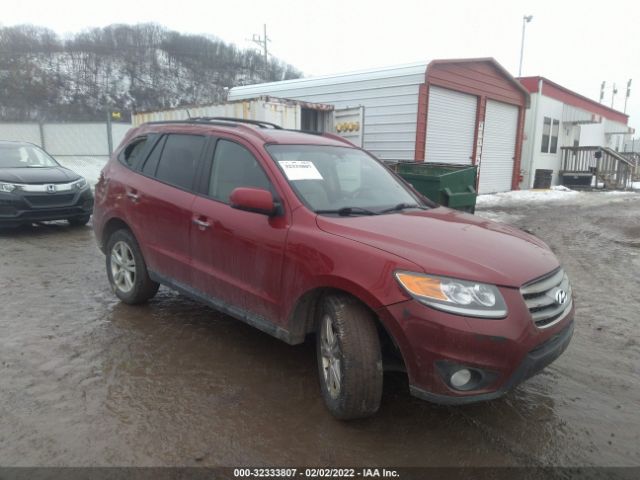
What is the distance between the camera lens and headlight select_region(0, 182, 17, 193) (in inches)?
295

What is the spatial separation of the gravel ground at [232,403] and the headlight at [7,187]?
3.50 metres

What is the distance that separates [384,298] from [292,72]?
4669cm

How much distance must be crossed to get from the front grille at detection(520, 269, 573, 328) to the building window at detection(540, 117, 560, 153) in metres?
19.4

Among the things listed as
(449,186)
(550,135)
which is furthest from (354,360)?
(550,135)

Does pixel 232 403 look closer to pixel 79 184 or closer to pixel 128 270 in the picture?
pixel 128 270

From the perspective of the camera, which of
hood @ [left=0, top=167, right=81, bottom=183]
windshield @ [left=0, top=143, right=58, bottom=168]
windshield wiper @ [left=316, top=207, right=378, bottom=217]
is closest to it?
windshield wiper @ [left=316, top=207, right=378, bottom=217]

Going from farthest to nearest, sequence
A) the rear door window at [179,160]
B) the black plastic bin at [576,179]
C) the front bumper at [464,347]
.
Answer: the black plastic bin at [576,179] → the rear door window at [179,160] → the front bumper at [464,347]

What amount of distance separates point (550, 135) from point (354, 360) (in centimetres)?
2119

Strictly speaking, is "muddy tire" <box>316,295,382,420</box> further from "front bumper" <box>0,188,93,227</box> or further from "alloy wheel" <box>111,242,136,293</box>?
"front bumper" <box>0,188,93,227</box>

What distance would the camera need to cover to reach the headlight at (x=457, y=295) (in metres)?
2.43

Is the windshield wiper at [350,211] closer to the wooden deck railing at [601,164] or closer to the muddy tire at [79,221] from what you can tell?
the muddy tire at [79,221]

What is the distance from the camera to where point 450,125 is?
1334 centimetres

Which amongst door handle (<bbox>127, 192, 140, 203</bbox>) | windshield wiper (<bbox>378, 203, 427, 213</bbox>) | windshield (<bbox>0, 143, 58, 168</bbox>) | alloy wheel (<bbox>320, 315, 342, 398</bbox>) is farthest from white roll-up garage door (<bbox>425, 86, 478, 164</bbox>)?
alloy wheel (<bbox>320, 315, 342, 398</bbox>)

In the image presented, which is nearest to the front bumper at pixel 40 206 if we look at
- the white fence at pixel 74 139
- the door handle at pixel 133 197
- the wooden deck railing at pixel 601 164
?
the door handle at pixel 133 197
